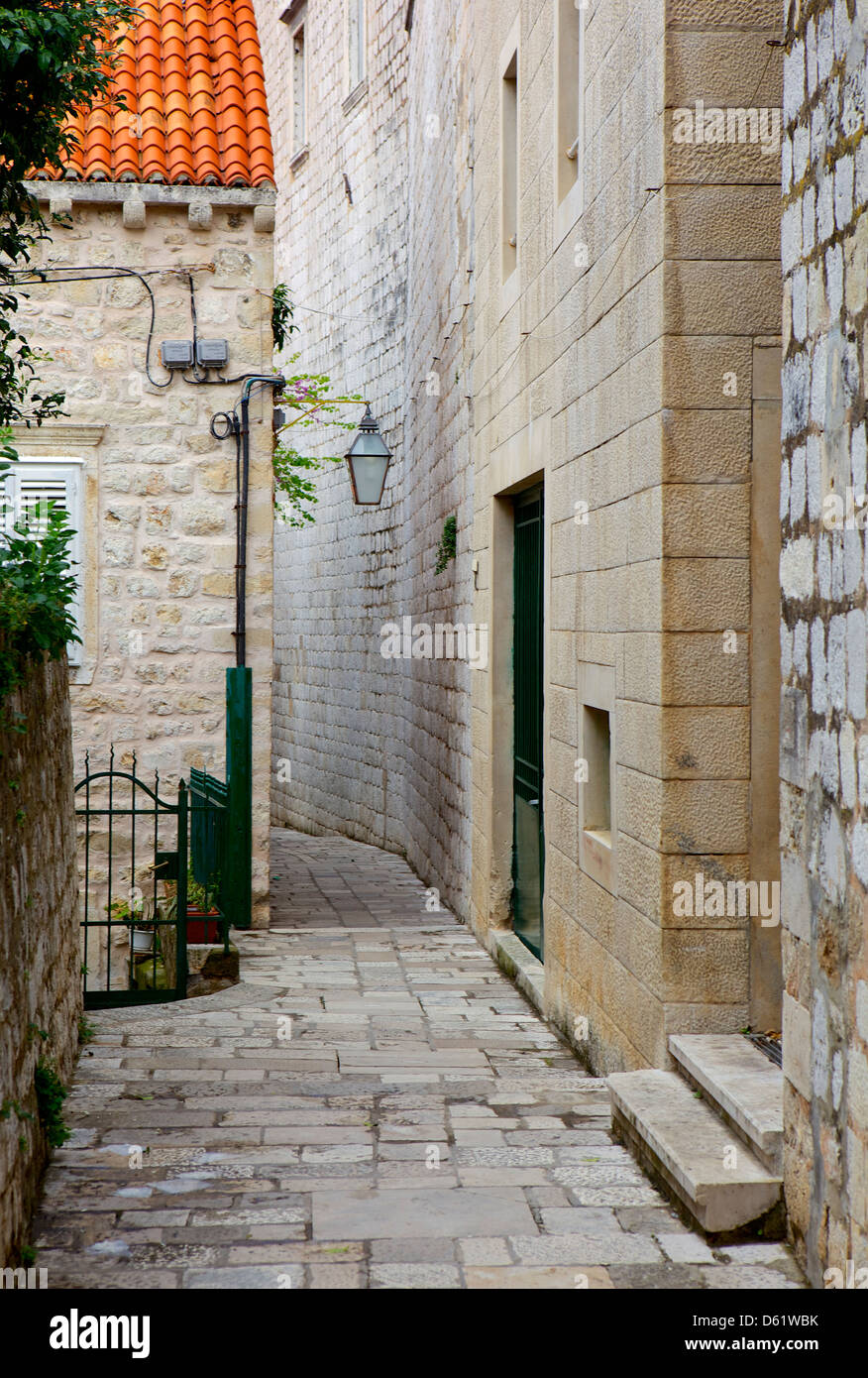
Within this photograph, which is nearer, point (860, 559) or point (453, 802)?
point (860, 559)

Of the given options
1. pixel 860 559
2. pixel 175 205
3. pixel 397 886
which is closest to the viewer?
pixel 860 559

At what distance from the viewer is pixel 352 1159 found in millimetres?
4465

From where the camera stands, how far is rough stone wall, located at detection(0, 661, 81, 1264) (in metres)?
3.69

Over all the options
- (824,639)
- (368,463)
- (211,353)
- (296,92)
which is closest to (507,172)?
(211,353)

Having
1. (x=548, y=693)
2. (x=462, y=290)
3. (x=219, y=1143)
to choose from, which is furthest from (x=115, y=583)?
(x=219, y=1143)

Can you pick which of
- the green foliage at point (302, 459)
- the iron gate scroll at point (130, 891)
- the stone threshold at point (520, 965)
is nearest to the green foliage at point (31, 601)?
the iron gate scroll at point (130, 891)

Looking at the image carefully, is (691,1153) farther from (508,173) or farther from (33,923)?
(508,173)

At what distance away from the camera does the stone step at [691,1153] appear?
366 centimetres

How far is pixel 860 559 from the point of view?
308 cm

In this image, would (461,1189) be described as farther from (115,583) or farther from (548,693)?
(115,583)

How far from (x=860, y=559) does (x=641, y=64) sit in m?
2.61

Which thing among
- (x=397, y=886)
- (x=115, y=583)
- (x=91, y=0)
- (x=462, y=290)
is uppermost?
(x=462, y=290)

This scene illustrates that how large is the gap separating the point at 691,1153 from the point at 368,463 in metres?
8.77

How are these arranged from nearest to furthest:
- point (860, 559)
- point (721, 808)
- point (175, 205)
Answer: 1. point (860, 559)
2. point (721, 808)
3. point (175, 205)
